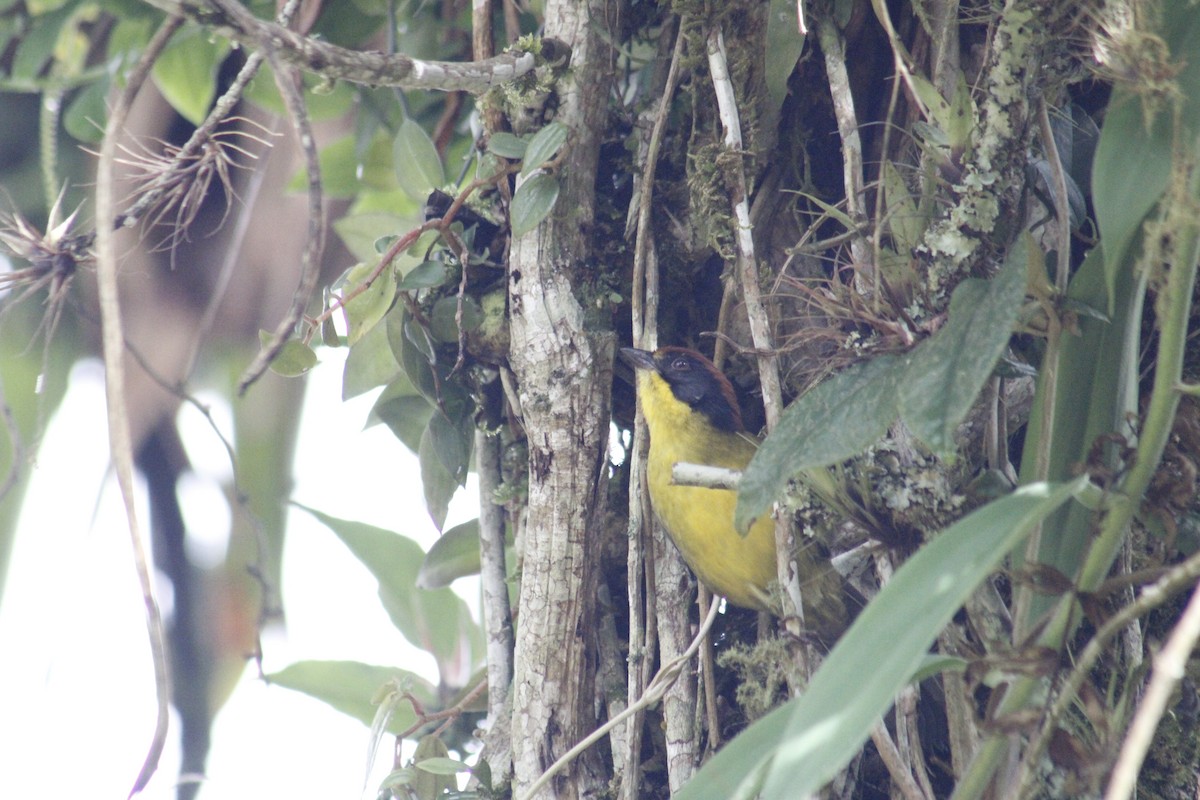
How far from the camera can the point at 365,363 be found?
2.17 m

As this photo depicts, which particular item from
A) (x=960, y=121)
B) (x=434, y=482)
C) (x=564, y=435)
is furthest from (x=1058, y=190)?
(x=434, y=482)

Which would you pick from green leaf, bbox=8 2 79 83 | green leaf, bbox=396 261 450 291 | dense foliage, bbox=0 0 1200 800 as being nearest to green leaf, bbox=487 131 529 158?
dense foliage, bbox=0 0 1200 800

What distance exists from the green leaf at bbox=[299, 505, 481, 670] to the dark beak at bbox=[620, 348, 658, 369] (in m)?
0.83

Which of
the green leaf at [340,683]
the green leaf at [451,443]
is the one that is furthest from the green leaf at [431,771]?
the green leaf at [451,443]

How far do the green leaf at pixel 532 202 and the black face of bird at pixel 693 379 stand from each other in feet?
0.99

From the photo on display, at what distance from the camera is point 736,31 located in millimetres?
1879

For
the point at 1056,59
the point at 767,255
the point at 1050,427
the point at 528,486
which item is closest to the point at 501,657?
the point at 528,486

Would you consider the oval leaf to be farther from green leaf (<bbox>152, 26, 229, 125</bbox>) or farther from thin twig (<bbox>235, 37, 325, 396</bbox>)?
green leaf (<bbox>152, 26, 229, 125</bbox>)

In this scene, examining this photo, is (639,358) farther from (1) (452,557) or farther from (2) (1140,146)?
(2) (1140,146)

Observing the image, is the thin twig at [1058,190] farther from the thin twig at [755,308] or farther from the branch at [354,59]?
the branch at [354,59]

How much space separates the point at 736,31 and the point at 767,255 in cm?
39

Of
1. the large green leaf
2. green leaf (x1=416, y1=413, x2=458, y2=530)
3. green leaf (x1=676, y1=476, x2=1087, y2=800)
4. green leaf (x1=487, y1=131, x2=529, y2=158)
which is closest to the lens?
green leaf (x1=676, y1=476, x2=1087, y2=800)

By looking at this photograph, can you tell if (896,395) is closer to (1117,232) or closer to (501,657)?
(1117,232)

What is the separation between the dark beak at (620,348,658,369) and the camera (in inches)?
75.5
